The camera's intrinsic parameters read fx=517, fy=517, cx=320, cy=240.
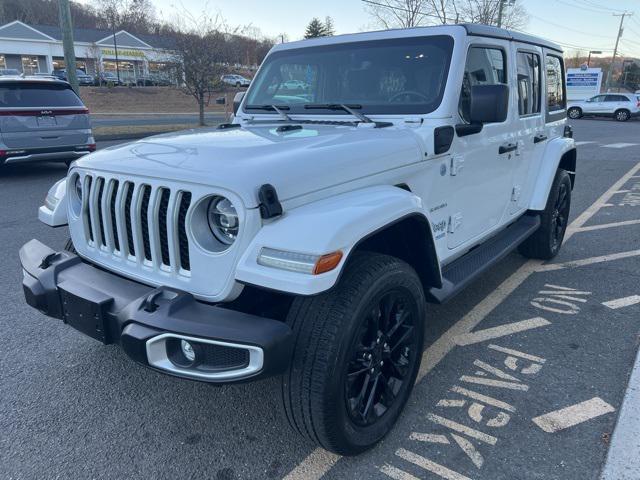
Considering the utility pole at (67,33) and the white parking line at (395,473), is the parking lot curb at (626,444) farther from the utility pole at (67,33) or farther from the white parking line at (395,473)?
the utility pole at (67,33)

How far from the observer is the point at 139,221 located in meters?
2.36

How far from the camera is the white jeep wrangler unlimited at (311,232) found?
2039 mm

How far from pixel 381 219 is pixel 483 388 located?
1.34 meters

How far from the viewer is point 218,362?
2041 millimetres

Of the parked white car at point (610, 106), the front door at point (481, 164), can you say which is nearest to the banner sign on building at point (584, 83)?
the parked white car at point (610, 106)

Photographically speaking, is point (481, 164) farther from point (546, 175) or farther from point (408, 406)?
point (408, 406)

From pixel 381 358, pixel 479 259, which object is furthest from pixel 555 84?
pixel 381 358

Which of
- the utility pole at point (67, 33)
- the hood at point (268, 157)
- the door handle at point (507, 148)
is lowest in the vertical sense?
the door handle at point (507, 148)

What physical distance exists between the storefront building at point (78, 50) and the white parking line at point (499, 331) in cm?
5579

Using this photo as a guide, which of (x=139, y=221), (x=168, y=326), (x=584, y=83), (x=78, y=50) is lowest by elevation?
(x=168, y=326)

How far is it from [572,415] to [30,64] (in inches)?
2759

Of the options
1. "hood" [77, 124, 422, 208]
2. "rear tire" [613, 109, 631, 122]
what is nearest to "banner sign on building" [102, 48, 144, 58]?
"rear tire" [613, 109, 631, 122]

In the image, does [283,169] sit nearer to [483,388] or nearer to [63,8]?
[483,388]

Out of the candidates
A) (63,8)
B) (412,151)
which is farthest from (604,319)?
(63,8)
